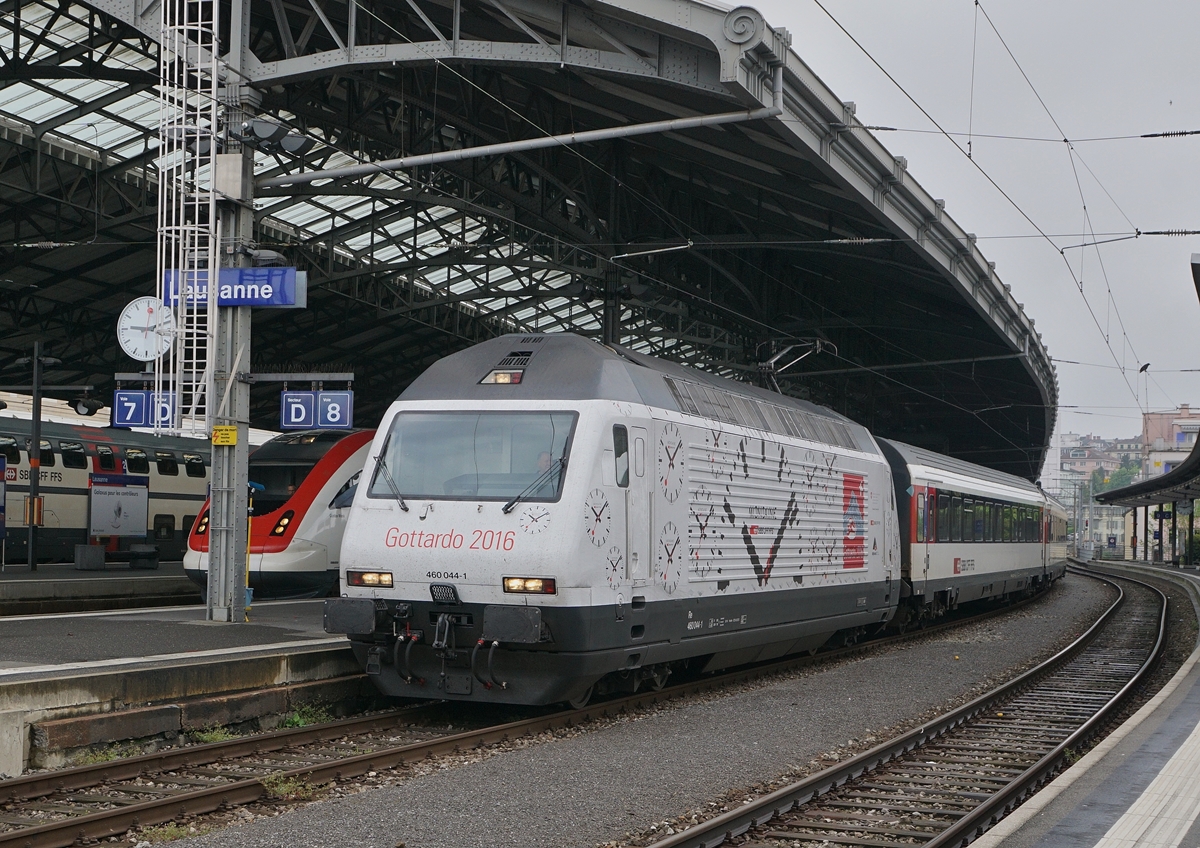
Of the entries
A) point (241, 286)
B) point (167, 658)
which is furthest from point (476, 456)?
point (241, 286)

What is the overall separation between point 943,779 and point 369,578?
502 cm

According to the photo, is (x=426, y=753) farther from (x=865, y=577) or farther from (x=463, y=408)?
(x=865, y=577)

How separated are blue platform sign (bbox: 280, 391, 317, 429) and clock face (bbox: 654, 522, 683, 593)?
581cm

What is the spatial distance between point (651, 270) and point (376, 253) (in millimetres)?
13081

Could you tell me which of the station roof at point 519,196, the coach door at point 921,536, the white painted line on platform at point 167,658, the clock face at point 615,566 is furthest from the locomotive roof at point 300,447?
the coach door at point 921,536

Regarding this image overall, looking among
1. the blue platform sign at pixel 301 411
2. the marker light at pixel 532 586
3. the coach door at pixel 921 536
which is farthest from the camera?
the coach door at pixel 921 536

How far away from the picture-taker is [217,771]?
8.88m

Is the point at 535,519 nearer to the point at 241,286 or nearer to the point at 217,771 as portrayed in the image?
the point at 217,771

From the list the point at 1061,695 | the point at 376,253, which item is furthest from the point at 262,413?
the point at 1061,695

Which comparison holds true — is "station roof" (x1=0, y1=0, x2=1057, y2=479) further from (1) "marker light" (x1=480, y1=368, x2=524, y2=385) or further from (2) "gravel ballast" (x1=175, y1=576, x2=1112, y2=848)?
(2) "gravel ballast" (x1=175, y1=576, x2=1112, y2=848)

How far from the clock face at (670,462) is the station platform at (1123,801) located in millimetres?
4355

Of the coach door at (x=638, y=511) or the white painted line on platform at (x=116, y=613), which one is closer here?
the coach door at (x=638, y=511)

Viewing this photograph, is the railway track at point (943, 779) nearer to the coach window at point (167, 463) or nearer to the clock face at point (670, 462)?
the clock face at point (670, 462)

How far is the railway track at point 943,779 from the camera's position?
7730 millimetres
